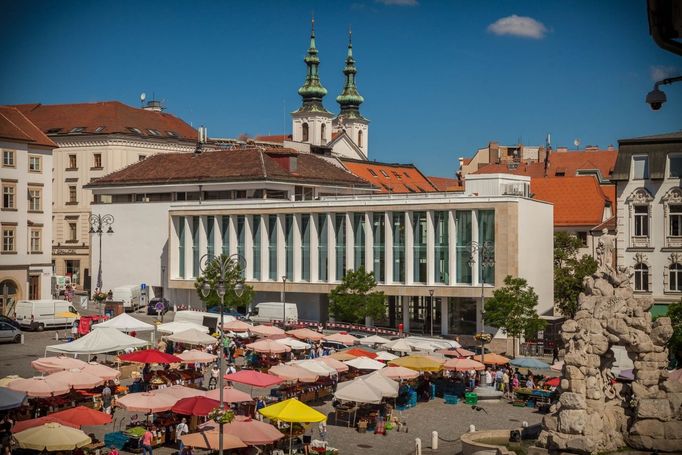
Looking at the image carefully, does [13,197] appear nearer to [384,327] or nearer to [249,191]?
[249,191]

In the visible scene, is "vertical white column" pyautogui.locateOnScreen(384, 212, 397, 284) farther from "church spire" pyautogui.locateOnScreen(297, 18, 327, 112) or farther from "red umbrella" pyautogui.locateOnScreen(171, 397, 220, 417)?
"church spire" pyautogui.locateOnScreen(297, 18, 327, 112)

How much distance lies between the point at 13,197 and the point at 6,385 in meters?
36.9

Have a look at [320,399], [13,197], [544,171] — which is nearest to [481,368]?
[320,399]

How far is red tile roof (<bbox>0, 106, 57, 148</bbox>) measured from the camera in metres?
71.2

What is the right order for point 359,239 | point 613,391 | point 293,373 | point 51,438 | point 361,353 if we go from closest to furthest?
point 51,438
point 613,391
point 293,373
point 361,353
point 359,239

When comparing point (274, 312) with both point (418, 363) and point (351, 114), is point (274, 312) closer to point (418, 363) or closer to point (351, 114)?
point (418, 363)

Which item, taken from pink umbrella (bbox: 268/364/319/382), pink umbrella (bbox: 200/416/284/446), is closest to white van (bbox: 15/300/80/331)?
pink umbrella (bbox: 268/364/319/382)

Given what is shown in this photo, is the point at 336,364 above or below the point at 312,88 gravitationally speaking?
below

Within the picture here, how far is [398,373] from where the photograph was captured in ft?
141

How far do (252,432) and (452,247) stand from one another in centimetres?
3979

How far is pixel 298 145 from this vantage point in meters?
119

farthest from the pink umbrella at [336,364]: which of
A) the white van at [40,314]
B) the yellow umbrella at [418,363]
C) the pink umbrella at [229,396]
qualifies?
the white van at [40,314]

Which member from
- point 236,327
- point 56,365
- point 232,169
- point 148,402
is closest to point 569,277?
point 232,169

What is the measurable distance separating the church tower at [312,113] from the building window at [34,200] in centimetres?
8655
